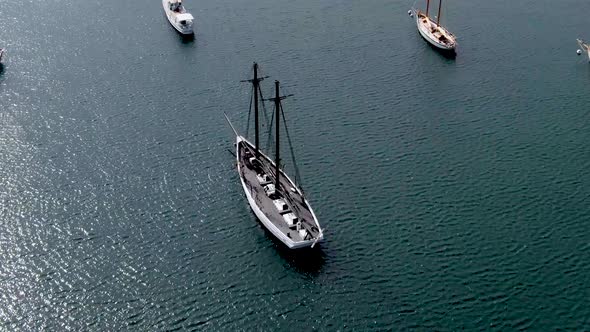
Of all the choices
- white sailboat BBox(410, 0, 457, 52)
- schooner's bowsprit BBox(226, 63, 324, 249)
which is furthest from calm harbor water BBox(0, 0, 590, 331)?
white sailboat BBox(410, 0, 457, 52)

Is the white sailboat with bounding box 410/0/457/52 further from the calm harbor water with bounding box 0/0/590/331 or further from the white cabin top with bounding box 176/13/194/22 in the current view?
the white cabin top with bounding box 176/13/194/22

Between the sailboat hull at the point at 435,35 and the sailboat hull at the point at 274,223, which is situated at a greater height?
the sailboat hull at the point at 274,223

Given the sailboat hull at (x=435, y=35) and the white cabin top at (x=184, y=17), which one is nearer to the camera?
the sailboat hull at (x=435, y=35)

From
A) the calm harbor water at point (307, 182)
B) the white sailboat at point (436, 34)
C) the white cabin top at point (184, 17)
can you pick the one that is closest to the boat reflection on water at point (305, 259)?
the calm harbor water at point (307, 182)

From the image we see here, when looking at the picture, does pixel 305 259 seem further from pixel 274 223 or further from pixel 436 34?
pixel 436 34

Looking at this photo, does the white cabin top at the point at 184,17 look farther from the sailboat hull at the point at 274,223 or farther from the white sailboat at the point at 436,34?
the sailboat hull at the point at 274,223

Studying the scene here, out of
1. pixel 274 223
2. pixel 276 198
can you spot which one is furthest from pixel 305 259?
pixel 276 198

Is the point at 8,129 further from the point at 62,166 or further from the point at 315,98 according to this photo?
the point at 315,98
